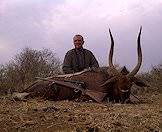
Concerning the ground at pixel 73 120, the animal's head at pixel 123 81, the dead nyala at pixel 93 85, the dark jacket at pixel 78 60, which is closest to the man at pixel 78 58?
the dark jacket at pixel 78 60

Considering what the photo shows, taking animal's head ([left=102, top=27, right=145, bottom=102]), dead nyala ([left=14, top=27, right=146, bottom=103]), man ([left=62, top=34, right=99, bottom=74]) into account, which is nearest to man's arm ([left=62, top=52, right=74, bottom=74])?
man ([left=62, top=34, right=99, bottom=74])

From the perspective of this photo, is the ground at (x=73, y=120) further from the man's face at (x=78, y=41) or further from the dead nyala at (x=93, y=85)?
the man's face at (x=78, y=41)

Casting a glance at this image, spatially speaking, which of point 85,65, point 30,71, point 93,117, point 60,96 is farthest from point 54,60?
point 93,117

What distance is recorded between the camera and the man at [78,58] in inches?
380

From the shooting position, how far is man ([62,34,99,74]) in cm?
966

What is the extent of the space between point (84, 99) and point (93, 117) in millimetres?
2552

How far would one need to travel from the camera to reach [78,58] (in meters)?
9.74

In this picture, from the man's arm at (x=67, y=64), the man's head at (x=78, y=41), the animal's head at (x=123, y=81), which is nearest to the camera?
the animal's head at (x=123, y=81)

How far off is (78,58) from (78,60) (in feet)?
0.14

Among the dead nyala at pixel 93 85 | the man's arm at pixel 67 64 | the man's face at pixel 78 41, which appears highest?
the man's face at pixel 78 41

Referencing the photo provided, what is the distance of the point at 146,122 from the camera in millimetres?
5508

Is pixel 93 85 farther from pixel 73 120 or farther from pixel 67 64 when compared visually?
pixel 73 120

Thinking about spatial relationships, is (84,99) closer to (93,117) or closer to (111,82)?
(111,82)

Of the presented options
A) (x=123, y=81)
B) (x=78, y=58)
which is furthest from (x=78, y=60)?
(x=123, y=81)
